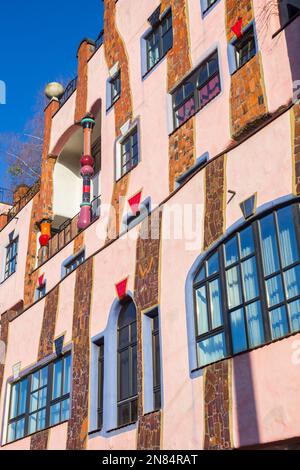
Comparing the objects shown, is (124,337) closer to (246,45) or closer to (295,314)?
(295,314)

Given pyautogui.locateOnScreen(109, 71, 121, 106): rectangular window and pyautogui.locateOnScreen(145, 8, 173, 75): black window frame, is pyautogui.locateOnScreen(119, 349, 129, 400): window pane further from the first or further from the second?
pyautogui.locateOnScreen(109, 71, 121, 106): rectangular window

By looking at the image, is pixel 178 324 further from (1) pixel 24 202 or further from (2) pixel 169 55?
(1) pixel 24 202

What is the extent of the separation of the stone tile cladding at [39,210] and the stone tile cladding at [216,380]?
950 cm

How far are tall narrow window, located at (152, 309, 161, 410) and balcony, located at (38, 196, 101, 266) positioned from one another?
5675 millimetres

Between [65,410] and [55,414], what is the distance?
18.3 inches

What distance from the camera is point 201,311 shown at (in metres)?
9.73

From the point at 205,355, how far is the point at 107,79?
32.1 ft

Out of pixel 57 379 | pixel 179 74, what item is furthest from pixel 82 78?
pixel 57 379

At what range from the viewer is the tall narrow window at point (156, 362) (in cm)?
1059

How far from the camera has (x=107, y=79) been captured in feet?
55.5

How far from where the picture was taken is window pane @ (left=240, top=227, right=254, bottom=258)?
9016 mm

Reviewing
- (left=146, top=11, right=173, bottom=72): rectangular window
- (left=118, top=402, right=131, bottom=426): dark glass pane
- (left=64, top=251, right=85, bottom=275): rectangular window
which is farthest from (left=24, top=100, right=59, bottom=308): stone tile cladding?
(left=118, top=402, right=131, bottom=426): dark glass pane

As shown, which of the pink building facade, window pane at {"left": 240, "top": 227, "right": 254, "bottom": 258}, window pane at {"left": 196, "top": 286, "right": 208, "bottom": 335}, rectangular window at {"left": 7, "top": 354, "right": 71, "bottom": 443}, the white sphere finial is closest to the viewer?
the pink building facade

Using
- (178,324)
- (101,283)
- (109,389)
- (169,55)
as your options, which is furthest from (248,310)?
(169,55)
